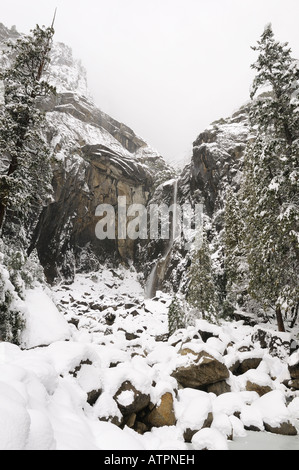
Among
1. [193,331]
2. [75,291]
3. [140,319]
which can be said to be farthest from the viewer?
[75,291]

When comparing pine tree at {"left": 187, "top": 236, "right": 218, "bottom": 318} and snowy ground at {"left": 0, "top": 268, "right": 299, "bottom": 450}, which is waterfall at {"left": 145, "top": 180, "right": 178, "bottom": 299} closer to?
pine tree at {"left": 187, "top": 236, "right": 218, "bottom": 318}

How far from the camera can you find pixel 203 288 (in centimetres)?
2147

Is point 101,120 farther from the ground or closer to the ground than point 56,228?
farther from the ground

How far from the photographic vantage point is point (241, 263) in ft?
62.6

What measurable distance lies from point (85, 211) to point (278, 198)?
46.4 metres

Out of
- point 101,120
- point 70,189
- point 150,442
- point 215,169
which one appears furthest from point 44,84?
point 101,120

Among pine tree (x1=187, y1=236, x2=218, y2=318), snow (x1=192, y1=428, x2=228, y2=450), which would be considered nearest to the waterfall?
pine tree (x1=187, y1=236, x2=218, y2=318)

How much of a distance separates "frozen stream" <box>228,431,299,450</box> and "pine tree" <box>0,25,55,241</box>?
11132 mm

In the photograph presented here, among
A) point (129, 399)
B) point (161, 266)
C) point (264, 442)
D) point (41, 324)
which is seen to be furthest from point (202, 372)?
point (161, 266)

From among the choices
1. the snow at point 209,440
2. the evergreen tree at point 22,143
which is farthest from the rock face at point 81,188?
the snow at point 209,440

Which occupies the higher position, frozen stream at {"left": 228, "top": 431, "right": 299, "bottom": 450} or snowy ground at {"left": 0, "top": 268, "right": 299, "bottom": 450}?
snowy ground at {"left": 0, "top": 268, "right": 299, "bottom": 450}

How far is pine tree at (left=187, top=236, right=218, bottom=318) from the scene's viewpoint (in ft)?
69.0

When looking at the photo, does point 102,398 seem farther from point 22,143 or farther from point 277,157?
point 277,157

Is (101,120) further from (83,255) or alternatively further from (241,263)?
(241,263)
